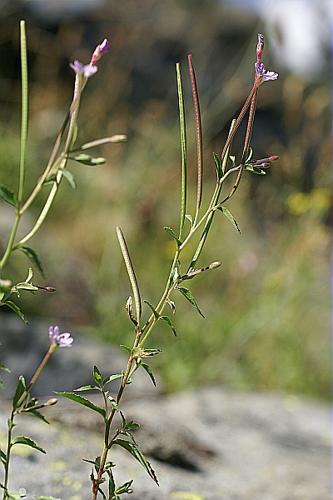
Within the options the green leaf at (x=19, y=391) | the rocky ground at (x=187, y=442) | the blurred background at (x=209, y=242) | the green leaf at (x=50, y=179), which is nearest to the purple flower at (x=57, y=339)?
the green leaf at (x=19, y=391)

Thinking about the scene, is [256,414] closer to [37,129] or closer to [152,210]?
[152,210]

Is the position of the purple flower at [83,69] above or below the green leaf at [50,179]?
above

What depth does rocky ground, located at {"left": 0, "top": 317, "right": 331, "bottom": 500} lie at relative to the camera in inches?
63.0

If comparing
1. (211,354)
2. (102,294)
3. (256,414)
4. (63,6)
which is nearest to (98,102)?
(102,294)

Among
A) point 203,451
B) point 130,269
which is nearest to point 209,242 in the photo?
point 203,451

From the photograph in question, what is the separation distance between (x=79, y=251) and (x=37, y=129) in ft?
6.06

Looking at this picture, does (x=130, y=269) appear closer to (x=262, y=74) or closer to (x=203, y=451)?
(x=262, y=74)

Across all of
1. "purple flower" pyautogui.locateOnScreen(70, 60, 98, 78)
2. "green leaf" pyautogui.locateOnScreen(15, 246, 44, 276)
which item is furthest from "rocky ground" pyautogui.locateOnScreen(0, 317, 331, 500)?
"purple flower" pyautogui.locateOnScreen(70, 60, 98, 78)

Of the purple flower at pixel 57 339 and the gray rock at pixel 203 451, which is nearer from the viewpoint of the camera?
the purple flower at pixel 57 339

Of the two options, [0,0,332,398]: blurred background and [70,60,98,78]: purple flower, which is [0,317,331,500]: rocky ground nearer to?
[0,0,332,398]: blurred background

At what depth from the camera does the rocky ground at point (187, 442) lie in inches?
63.0

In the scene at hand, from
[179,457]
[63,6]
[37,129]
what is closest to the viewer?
[179,457]

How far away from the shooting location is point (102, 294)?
3.88 meters

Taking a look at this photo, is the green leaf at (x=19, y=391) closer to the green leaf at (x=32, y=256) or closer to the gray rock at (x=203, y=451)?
the green leaf at (x=32, y=256)
